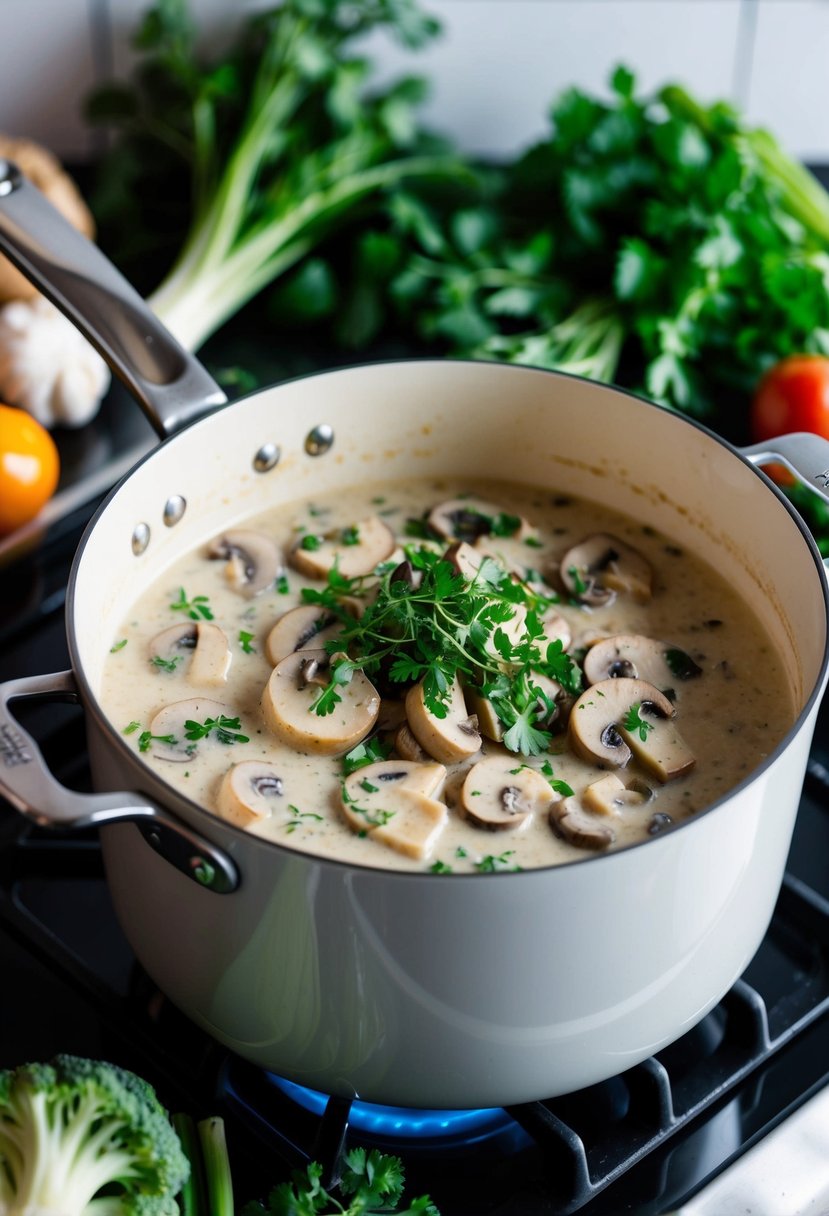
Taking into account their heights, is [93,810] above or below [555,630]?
above

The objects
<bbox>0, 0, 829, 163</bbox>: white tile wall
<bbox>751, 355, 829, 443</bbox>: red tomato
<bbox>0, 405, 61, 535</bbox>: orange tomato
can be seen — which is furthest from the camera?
<bbox>0, 0, 829, 163</bbox>: white tile wall

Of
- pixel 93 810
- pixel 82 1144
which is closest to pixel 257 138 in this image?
pixel 93 810

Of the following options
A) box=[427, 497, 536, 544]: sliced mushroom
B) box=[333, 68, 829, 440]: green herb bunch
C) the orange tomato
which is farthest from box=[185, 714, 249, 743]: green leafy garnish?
box=[333, 68, 829, 440]: green herb bunch

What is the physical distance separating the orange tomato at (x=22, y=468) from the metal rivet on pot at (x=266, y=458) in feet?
1.22

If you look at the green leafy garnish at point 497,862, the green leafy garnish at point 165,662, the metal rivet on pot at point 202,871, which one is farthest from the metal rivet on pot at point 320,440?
the metal rivet on pot at point 202,871

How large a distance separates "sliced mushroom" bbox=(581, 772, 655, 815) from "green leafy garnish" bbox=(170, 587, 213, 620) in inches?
20.7

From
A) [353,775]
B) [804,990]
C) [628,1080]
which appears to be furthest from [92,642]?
[804,990]

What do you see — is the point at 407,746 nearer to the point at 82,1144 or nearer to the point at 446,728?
the point at 446,728

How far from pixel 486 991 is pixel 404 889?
14 cm

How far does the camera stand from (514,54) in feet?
8.34

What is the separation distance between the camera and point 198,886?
1145 millimetres

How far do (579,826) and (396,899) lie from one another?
335mm

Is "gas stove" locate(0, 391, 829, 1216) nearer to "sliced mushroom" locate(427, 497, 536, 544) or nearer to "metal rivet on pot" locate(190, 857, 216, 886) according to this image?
"metal rivet on pot" locate(190, 857, 216, 886)

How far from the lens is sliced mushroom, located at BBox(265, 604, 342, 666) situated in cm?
156
